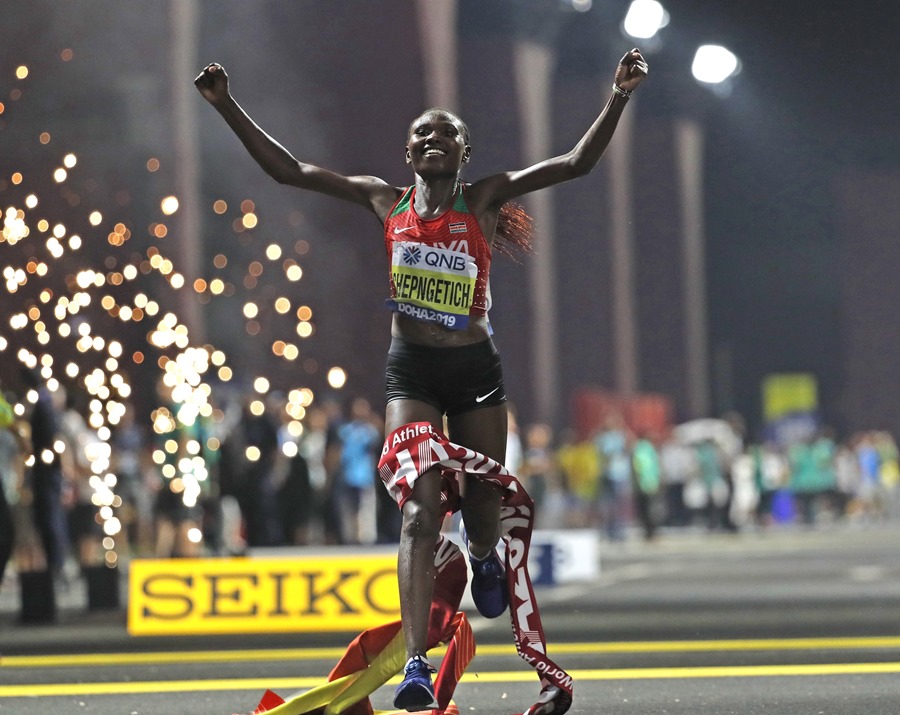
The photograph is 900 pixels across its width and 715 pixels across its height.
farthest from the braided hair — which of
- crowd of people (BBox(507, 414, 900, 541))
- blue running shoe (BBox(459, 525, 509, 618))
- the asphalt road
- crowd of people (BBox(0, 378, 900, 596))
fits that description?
crowd of people (BBox(507, 414, 900, 541))

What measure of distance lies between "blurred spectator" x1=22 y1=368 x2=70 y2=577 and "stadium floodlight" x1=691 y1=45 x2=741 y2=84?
2212 centimetres

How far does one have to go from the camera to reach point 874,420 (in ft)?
157

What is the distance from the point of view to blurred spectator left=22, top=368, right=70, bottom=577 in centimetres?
1168

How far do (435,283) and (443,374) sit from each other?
297 millimetres

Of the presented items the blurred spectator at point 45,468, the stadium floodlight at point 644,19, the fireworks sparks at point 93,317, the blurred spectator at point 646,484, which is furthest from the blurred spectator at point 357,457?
the stadium floodlight at point 644,19

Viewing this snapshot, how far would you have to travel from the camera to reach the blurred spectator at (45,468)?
1168cm

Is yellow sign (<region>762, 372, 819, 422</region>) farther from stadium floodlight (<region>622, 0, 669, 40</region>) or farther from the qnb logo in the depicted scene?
the qnb logo

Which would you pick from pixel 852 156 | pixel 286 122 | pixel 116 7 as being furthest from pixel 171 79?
pixel 852 156

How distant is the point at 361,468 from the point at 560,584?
448cm

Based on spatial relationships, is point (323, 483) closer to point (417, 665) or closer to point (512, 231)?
point (512, 231)

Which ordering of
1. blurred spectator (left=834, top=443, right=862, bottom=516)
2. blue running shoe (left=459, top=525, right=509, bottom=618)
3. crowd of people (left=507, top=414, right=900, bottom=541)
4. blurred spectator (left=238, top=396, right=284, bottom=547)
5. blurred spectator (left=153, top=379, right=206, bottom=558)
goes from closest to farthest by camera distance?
1. blue running shoe (left=459, top=525, right=509, bottom=618)
2. blurred spectator (left=153, top=379, right=206, bottom=558)
3. blurred spectator (left=238, top=396, right=284, bottom=547)
4. crowd of people (left=507, top=414, right=900, bottom=541)
5. blurred spectator (left=834, top=443, right=862, bottom=516)

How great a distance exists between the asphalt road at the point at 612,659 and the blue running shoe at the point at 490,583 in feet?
2.04

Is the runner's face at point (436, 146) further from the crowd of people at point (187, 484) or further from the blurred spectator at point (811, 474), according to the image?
the blurred spectator at point (811, 474)

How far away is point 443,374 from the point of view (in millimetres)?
5645
